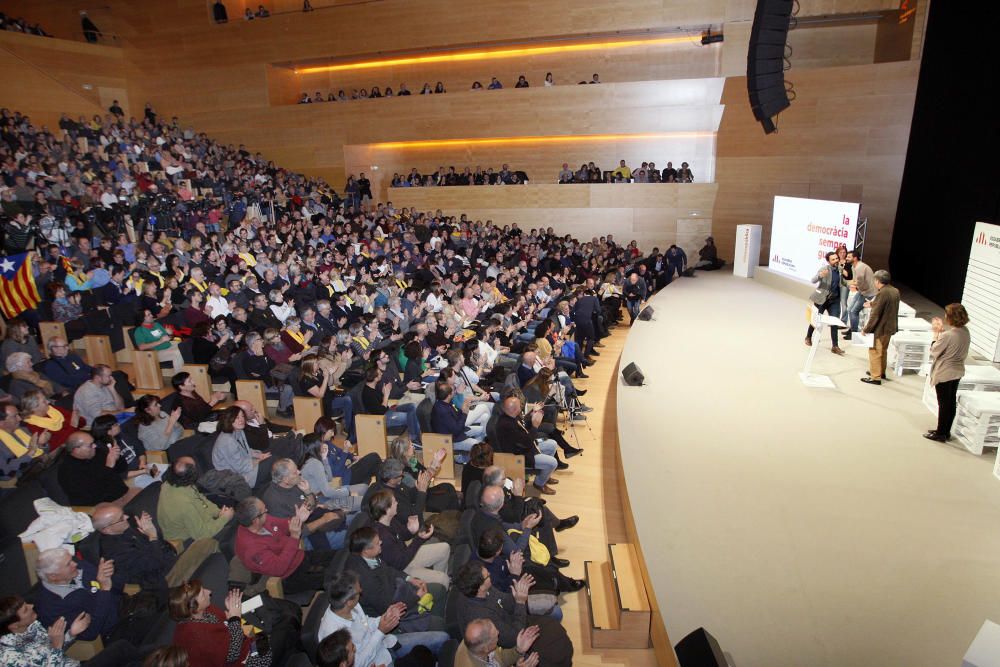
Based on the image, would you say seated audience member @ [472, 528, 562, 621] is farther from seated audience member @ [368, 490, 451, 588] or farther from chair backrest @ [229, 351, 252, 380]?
chair backrest @ [229, 351, 252, 380]

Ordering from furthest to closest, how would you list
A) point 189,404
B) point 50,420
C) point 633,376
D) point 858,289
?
point 858,289 → point 633,376 → point 189,404 → point 50,420

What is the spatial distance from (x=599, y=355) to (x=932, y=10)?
8899mm

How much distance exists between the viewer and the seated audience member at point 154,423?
4.54 m

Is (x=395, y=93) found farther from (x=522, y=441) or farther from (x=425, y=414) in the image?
(x=522, y=441)

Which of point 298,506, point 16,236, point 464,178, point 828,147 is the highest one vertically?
point 828,147

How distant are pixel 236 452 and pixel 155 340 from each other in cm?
309

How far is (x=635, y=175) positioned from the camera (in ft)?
52.1

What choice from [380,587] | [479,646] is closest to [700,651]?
[479,646]

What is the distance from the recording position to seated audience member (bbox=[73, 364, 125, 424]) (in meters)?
4.98

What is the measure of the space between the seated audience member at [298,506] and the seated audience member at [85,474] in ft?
3.59

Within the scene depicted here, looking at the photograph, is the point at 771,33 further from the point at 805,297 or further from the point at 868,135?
the point at 868,135

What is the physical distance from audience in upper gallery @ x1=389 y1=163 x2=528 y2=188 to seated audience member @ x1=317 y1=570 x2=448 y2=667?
578 inches

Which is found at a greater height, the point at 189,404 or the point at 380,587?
the point at 189,404

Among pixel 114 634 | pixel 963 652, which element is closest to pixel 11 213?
pixel 114 634
